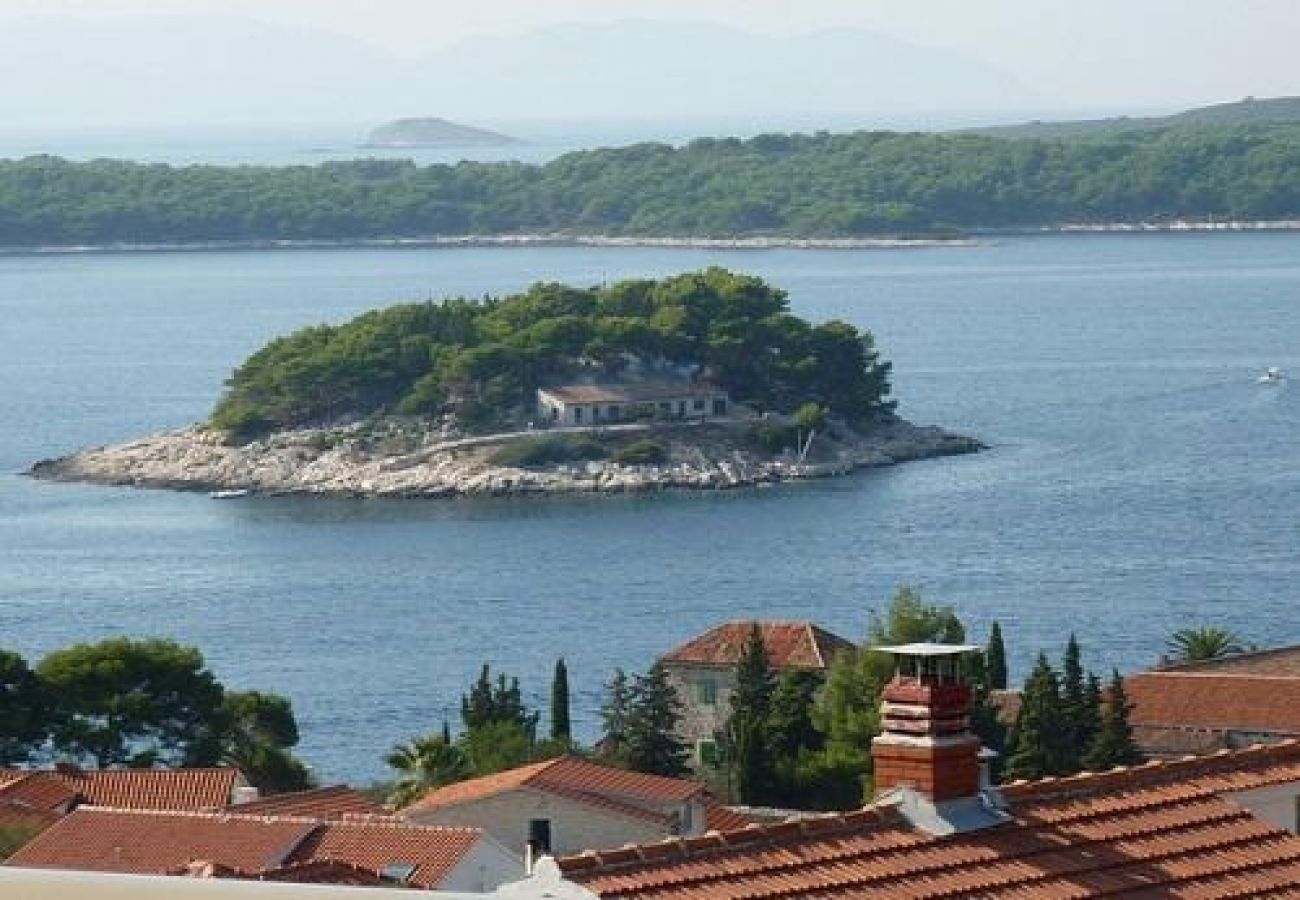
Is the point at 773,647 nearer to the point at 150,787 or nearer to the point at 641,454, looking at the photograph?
the point at 150,787

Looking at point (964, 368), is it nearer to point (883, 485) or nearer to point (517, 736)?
point (883, 485)

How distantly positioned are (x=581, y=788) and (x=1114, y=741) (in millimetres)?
5503

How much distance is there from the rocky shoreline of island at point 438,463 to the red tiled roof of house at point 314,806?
134 ft

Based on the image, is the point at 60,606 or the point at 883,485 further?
the point at 883,485

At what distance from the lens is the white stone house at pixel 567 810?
18281 millimetres

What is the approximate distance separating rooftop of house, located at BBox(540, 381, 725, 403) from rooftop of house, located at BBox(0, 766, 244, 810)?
44807mm

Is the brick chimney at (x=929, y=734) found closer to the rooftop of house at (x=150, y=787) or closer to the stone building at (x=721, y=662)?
the rooftop of house at (x=150, y=787)

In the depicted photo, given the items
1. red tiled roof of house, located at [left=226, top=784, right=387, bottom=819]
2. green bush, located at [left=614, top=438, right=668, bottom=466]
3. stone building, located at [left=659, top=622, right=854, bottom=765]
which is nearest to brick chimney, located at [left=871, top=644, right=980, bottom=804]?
red tiled roof of house, located at [left=226, top=784, right=387, bottom=819]

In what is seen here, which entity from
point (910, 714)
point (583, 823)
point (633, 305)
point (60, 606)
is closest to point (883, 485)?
point (633, 305)

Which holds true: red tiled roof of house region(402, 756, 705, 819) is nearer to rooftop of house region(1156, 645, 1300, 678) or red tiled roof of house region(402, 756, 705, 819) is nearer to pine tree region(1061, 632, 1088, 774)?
pine tree region(1061, 632, 1088, 774)

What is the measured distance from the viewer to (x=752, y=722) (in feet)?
80.8

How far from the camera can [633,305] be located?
70.8m

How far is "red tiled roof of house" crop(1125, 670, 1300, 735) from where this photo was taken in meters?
25.1

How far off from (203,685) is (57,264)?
12334cm
